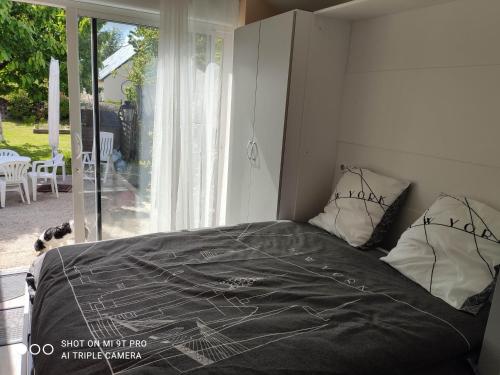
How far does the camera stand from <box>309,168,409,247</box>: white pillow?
2.09 meters

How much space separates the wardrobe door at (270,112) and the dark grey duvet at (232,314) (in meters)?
0.82

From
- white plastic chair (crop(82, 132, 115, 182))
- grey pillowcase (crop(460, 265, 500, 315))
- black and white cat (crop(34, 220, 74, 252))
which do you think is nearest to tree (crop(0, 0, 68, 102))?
white plastic chair (crop(82, 132, 115, 182))

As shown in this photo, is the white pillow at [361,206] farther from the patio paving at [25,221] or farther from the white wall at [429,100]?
the patio paving at [25,221]

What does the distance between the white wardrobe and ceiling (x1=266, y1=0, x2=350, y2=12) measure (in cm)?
43

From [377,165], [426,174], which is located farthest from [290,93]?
[426,174]

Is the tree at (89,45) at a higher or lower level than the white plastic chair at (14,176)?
higher

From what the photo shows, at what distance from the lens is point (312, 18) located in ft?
7.73

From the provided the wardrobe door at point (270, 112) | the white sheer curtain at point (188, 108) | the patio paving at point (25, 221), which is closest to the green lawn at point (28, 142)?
the patio paving at point (25, 221)

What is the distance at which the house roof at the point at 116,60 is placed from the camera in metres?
2.84

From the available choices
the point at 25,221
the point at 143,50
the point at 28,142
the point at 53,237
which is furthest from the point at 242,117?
the point at 28,142

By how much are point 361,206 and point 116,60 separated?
2.14 meters

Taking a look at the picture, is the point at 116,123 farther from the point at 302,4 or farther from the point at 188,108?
the point at 302,4

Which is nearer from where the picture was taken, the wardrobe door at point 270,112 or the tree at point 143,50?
the wardrobe door at point 270,112

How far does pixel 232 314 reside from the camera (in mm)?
1326
